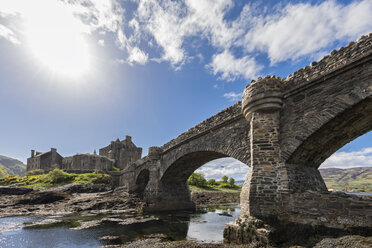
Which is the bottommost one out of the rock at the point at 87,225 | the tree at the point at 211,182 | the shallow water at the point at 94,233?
the rock at the point at 87,225

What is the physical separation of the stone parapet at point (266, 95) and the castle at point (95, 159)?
52.2 meters

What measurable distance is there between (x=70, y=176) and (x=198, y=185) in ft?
84.1

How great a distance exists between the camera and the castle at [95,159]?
56.3m

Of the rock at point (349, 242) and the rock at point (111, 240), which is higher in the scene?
the rock at point (349, 242)

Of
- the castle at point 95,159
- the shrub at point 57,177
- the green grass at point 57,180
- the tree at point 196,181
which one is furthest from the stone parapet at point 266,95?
the castle at point 95,159

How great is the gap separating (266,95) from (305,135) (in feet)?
7.07

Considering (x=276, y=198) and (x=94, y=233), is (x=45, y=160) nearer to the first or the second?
(x=94, y=233)

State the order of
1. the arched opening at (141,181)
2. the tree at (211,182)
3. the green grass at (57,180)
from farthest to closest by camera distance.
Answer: the tree at (211,182) → the green grass at (57,180) → the arched opening at (141,181)

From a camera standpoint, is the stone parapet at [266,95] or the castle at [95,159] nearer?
the stone parapet at [266,95]

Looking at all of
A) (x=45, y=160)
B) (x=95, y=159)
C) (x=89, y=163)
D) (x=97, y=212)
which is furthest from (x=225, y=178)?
(x=45, y=160)

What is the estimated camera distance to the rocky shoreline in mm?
6920

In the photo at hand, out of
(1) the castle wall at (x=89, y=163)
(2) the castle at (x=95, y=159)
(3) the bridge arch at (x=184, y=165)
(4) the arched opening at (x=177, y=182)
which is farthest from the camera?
(2) the castle at (x=95, y=159)

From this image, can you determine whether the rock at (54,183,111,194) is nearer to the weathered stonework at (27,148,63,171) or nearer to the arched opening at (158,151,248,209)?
the arched opening at (158,151,248,209)

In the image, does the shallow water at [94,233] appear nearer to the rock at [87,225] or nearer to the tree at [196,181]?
the rock at [87,225]
